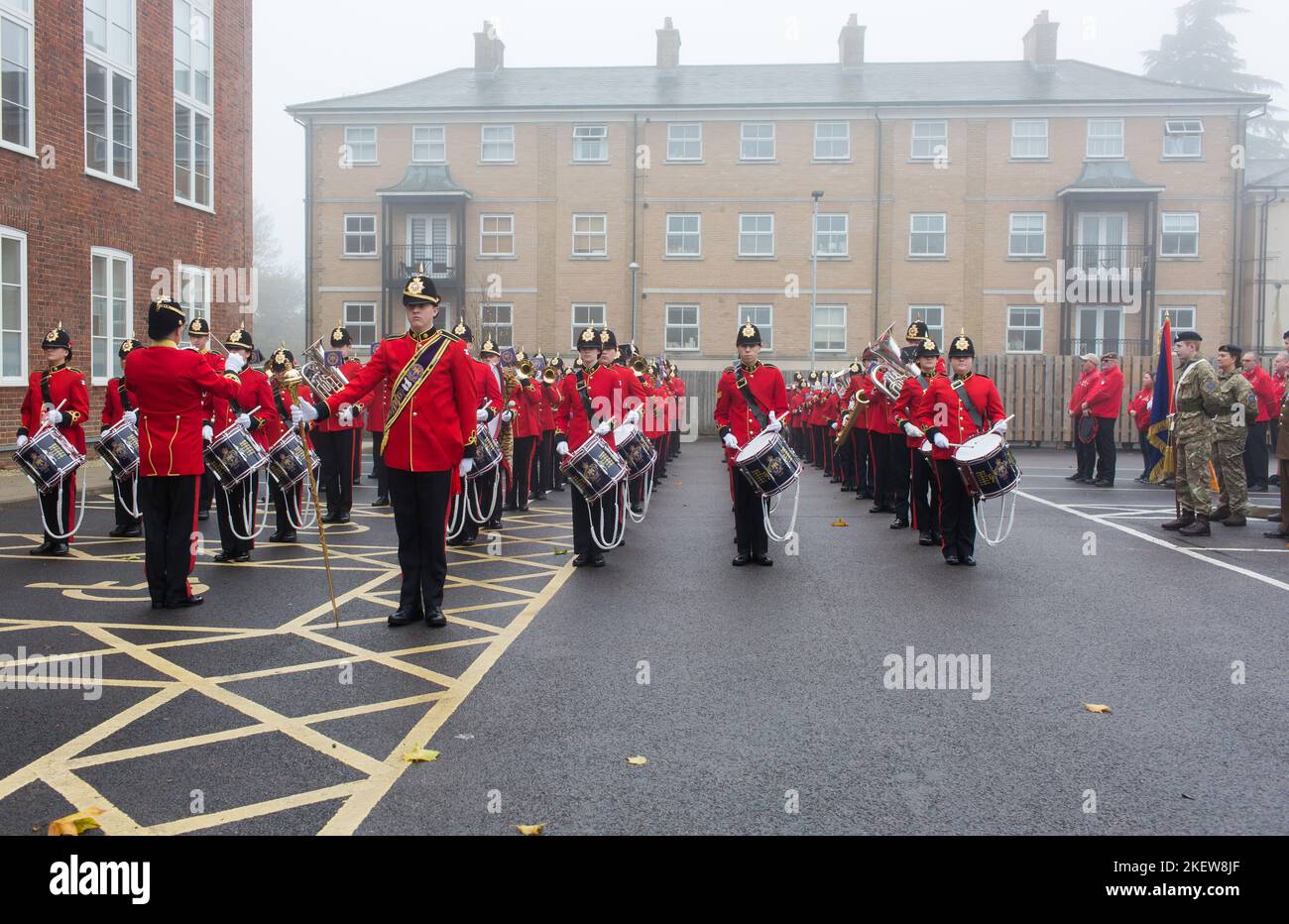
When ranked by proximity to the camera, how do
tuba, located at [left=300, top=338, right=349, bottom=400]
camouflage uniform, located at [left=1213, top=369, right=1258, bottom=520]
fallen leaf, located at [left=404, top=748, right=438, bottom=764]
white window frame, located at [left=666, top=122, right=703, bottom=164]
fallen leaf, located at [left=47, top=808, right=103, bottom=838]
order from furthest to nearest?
1. white window frame, located at [left=666, top=122, right=703, bottom=164]
2. camouflage uniform, located at [left=1213, top=369, right=1258, bottom=520]
3. tuba, located at [left=300, top=338, right=349, bottom=400]
4. fallen leaf, located at [left=404, top=748, right=438, bottom=764]
5. fallen leaf, located at [left=47, top=808, right=103, bottom=838]

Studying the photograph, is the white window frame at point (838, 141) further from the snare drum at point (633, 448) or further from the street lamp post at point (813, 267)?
the snare drum at point (633, 448)

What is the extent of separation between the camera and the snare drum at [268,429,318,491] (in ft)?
37.3

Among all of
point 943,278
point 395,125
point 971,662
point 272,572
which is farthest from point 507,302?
point 971,662

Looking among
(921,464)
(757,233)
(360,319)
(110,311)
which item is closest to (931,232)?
(757,233)

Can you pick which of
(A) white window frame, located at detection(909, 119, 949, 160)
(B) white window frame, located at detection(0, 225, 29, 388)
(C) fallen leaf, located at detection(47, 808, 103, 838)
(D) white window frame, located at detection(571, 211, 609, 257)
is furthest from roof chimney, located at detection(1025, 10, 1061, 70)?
(C) fallen leaf, located at detection(47, 808, 103, 838)

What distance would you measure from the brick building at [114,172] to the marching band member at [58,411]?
851 centimetres

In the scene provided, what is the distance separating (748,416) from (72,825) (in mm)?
7489

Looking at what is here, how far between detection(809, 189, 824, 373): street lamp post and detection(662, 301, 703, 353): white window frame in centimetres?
427

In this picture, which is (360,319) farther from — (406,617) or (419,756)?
(419,756)

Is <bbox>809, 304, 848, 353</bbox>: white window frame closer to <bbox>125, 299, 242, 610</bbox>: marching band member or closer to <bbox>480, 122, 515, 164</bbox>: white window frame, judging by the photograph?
<bbox>480, 122, 515, 164</bbox>: white window frame

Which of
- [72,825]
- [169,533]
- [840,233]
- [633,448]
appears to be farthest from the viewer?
[840,233]

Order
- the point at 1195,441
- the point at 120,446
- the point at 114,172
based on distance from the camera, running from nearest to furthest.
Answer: the point at 120,446, the point at 1195,441, the point at 114,172

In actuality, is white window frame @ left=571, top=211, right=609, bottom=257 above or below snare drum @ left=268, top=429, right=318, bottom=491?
above

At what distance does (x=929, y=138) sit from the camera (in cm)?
4316
